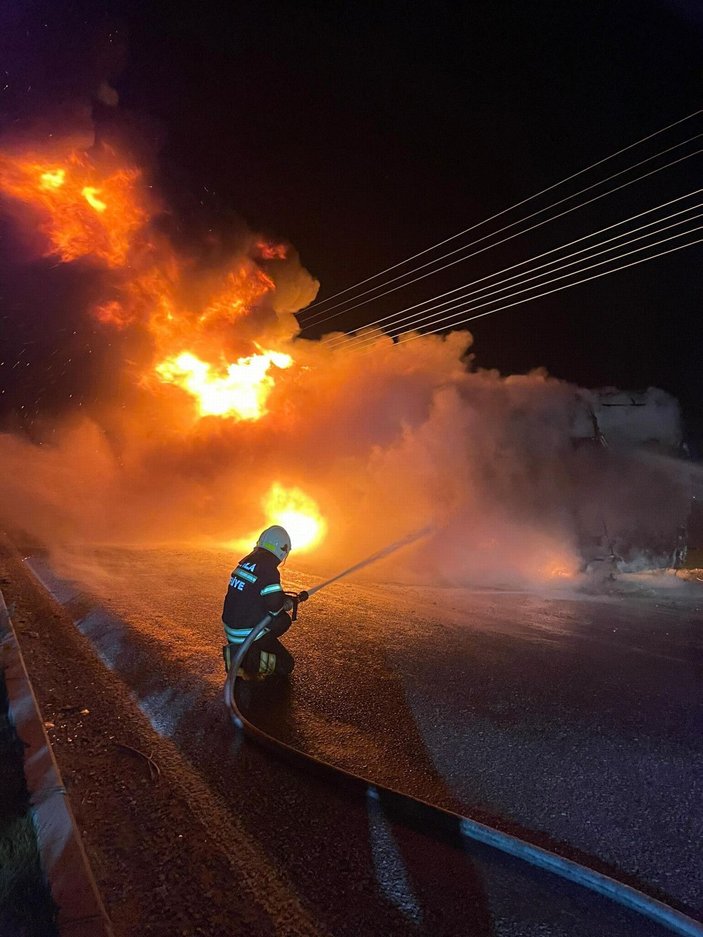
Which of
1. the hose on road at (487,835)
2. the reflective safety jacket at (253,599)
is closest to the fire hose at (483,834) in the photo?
the hose on road at (487,835)

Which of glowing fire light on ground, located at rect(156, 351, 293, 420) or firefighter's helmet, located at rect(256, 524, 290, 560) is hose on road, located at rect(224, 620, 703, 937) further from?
glowing fire light on ground, located at rect(156, 351, 293, 420)

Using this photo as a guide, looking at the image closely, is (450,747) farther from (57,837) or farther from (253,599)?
(57,837)

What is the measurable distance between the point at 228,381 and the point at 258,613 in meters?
14.0

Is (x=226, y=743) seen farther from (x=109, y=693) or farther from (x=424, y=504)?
(x=424, y=504)

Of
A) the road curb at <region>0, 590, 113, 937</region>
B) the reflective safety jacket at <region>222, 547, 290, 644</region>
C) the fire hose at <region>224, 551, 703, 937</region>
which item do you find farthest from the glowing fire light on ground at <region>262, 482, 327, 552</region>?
the fire hose at <region>224, 551, 703, 937</region>

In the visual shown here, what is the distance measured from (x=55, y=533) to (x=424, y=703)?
1596cm

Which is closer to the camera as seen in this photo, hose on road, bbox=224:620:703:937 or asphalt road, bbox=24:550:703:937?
hose on road, bbox=224:620:703:937

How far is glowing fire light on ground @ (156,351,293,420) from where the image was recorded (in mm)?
17250

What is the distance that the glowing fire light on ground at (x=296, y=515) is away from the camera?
15609 millimetres

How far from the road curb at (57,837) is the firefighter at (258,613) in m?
1.64

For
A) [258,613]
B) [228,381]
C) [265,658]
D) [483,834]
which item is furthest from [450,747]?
[228,381]

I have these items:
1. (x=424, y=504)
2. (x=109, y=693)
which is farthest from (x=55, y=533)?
(x=109, y=693)

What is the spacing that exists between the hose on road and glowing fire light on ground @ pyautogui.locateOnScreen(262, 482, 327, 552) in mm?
11257

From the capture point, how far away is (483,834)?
282 centimetres
